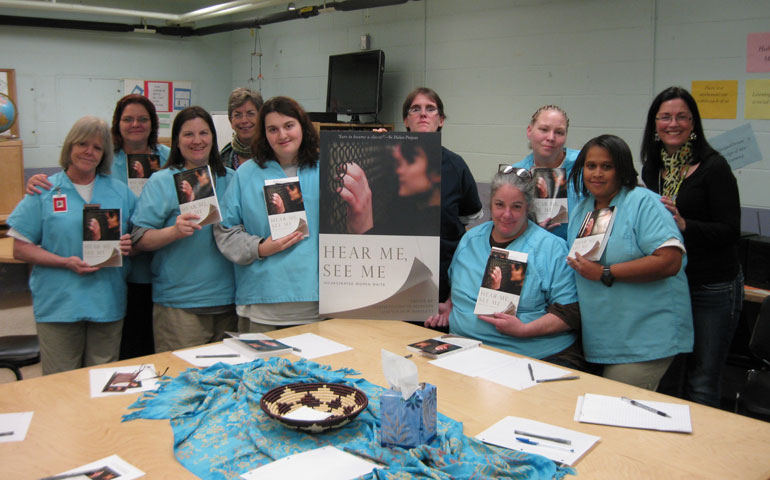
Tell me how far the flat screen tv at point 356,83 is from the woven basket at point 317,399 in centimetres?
477

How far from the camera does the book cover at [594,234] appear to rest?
237 centimetres

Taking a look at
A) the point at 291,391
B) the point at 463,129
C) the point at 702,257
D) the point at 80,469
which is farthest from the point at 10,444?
the point at 463,129

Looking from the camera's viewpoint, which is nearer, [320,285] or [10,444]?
[10,444]

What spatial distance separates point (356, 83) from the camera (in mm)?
6559

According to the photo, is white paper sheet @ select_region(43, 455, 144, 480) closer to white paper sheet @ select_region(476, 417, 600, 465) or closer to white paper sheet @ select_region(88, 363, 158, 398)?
white paper sheet @ select_region(88, 363, 158, 398)

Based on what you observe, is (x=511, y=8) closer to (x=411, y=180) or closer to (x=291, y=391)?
(x=411, y=180)

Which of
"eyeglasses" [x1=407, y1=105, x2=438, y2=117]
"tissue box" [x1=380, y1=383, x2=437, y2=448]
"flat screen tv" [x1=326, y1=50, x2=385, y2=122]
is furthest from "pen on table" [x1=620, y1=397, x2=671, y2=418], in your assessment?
"flat screen tv" [x1=326, y1=50, x2=385, y2=122]

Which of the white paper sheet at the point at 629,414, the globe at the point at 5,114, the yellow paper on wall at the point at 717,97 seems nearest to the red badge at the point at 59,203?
the white paper sheet at the point at 629,414

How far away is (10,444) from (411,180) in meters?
1.74

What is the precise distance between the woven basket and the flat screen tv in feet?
15.7

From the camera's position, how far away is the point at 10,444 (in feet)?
5.37

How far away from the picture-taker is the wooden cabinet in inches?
236

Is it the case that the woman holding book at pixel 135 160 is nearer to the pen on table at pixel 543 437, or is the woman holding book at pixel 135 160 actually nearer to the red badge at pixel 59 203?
the red badge at pixel 59 203

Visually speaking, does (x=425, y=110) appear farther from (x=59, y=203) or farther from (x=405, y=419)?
(x=405, y=419)
